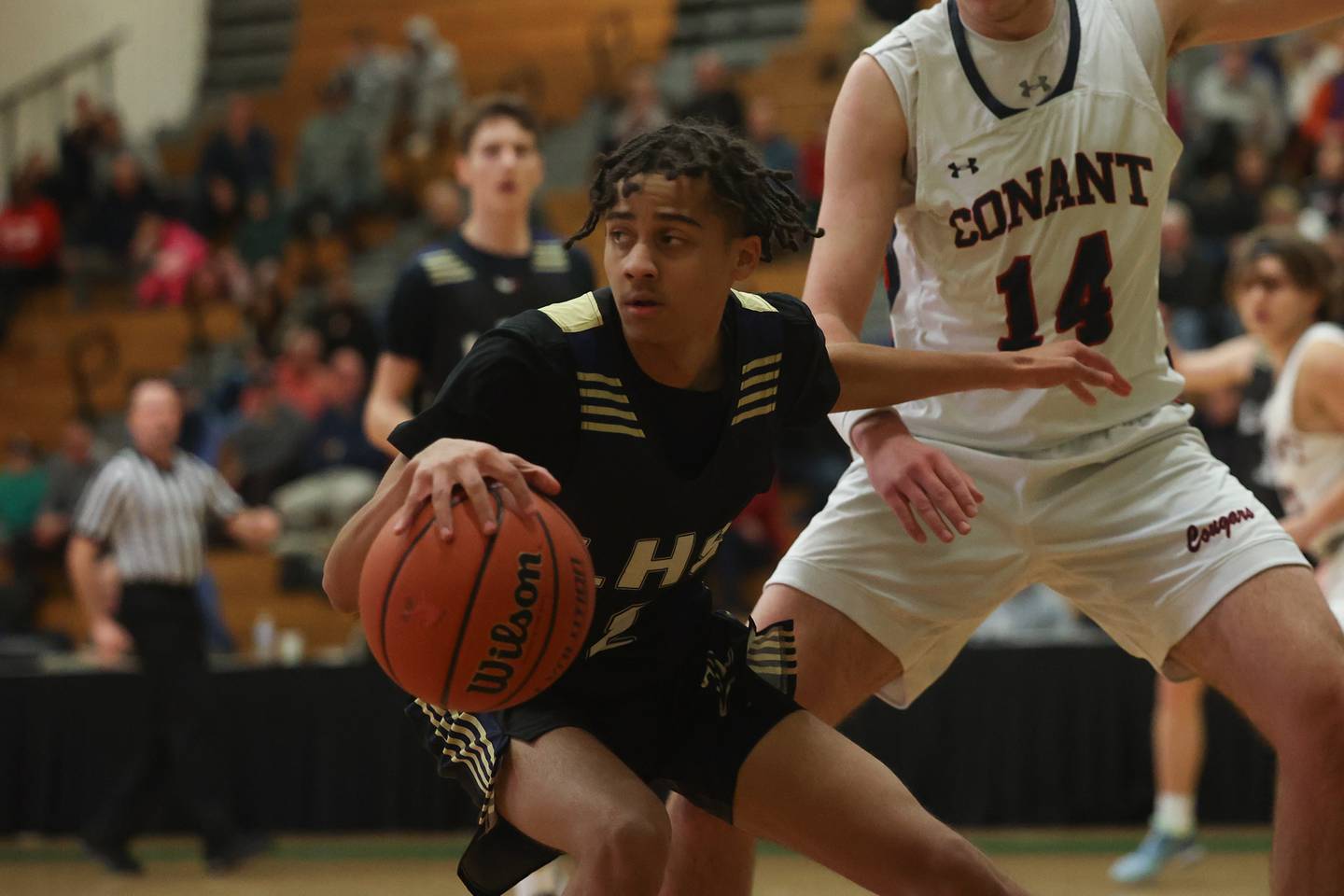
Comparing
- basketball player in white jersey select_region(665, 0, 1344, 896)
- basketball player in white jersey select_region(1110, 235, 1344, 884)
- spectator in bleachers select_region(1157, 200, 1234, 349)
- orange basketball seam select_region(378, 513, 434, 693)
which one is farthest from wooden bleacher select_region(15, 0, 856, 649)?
orange basketball seam select_region(378, 513, 434, 693)

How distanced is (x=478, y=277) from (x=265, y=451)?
19.8 ft

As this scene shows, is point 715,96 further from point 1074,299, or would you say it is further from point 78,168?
point 1074,299

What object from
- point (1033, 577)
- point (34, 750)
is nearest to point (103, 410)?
point (34, 750)

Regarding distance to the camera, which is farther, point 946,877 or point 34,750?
point 34,750

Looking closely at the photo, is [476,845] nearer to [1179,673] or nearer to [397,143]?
[1179,673]

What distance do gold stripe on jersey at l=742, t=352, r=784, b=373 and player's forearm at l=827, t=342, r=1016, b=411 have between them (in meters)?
0.14

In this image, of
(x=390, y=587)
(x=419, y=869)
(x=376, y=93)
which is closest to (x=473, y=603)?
(x=390, y=587)

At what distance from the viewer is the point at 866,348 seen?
324cm

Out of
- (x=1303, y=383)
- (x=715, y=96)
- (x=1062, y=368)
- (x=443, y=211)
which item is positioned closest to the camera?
(x=1062, y=368)

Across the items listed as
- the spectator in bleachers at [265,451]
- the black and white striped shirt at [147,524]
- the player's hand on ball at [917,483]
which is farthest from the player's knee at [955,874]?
the spectator in bleachers at [265,451]

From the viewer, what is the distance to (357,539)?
2.70 meters

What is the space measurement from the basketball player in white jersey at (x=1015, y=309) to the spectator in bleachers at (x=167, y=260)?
36.8 feet

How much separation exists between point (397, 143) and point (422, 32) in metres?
0.98

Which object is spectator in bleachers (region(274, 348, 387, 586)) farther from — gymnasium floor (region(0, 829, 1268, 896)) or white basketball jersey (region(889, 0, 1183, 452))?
white basketball jersey (region(889, 0, 1183, 452))
